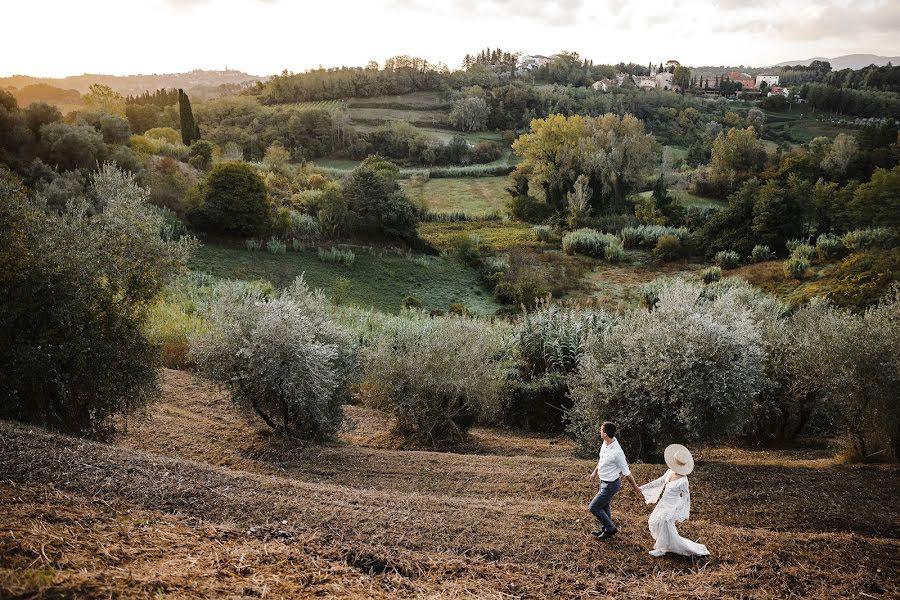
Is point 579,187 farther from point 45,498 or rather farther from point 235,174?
point 45,498

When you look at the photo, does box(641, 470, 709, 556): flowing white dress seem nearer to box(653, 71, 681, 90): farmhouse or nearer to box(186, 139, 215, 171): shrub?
box(186, 139, 215, 171): shrub

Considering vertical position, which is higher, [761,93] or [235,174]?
[761,93]

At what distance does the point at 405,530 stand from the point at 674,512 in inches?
135

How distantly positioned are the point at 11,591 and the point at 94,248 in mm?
7712

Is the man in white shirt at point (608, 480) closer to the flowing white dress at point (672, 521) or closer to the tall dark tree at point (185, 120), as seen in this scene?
the flowing white dress at point (672, 521)

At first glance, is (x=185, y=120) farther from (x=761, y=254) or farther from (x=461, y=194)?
(x=761, y=254)

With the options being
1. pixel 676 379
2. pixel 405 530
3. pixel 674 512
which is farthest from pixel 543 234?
pixel 405 530

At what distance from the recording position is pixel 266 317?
11.5 m

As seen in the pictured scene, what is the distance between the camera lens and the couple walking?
287 inches

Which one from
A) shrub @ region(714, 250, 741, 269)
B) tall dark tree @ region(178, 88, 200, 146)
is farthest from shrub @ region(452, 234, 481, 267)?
tall dark tree @ region(178, 88, 200, 146)

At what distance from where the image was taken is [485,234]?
4650cm

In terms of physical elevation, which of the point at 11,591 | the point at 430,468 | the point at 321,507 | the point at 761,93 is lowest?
the point at 430,468

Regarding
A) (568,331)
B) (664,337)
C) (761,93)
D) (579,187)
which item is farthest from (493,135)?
(664,337)

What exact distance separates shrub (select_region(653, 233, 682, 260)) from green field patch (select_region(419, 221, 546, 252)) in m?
8.56
